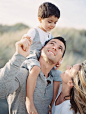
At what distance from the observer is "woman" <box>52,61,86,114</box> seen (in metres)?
1.81

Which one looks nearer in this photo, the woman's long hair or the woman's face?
the woman's long hair

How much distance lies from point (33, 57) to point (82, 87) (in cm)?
86

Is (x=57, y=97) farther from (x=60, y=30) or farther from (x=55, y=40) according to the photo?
(x=60, y=30)

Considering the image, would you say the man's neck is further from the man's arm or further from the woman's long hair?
the man's arm

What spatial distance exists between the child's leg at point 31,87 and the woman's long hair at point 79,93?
0.51 meters

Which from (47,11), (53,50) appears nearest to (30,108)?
(53,50)

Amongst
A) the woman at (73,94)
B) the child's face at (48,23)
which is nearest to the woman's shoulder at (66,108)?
the woman at (73,94)

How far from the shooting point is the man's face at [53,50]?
2218 mm

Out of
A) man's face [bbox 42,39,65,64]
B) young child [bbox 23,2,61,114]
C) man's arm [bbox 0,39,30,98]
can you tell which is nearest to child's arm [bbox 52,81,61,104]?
young child [bbox 23,2,61,114]

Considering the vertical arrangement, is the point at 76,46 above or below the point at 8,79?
below

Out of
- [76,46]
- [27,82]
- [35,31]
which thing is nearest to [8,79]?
[27,82]

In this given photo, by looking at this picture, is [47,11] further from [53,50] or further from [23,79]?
[23,79]

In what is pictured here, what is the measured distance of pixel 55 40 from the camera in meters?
Result: 2.44

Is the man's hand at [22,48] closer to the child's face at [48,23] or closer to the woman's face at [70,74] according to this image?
the woman's face at [70,74]
